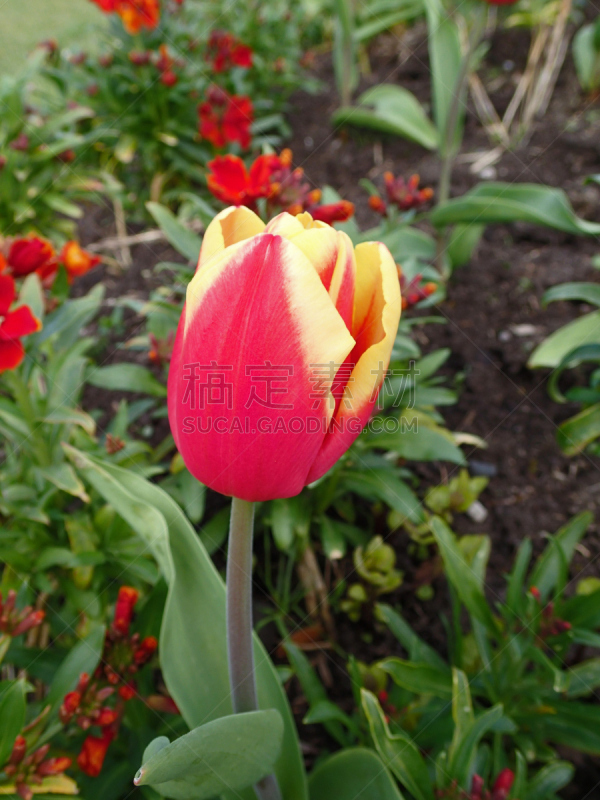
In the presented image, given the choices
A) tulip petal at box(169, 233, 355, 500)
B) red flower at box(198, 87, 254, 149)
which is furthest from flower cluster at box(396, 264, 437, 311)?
red flower at box(198, 87, 254, 149)

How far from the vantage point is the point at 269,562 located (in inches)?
53.4

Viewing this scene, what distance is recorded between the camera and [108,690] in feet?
2.76

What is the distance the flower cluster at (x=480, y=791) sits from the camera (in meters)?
0.79

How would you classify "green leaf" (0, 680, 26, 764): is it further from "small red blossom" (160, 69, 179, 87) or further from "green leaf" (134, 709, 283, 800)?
"small red blossom" (160, 69, 179, 87)

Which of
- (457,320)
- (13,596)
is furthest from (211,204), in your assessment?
(13,596)

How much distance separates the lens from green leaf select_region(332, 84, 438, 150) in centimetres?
244

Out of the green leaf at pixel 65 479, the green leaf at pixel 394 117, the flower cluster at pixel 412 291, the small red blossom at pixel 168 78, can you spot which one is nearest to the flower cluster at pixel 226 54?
the small red blossom at pixel 168 78

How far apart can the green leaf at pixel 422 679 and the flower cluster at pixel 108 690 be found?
0.41 metres

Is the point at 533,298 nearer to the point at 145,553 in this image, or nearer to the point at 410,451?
the point at 410,451

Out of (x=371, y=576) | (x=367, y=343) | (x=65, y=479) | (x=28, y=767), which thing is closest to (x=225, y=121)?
(x=65, y=479)

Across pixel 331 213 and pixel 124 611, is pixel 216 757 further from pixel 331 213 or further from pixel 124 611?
pixel 331 213

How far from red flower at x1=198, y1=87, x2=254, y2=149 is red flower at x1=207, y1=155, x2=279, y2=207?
3.33 ft

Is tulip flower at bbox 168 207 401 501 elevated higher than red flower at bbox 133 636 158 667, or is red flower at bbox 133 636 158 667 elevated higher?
tulip flower at bbox 168 207 401 501

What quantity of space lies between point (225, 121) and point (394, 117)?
27.9 inches
